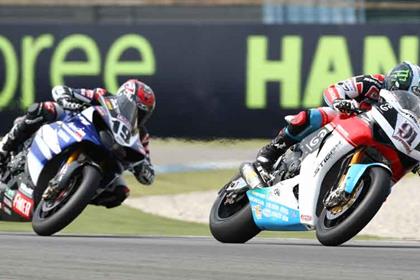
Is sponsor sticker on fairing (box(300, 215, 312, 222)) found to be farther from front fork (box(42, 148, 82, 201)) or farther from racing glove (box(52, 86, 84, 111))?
racing glove (box(52, 86, 84, 111))

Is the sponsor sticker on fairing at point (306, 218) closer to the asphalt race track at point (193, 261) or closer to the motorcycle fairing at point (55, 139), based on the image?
the asphalt race track at point (193, 261)

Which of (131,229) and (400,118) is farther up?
(400,118)

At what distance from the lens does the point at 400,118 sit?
323 inches

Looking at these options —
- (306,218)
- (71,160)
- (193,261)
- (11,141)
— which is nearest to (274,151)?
(306,218)

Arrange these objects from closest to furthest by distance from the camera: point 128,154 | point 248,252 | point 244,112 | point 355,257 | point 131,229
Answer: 1. point 355,257
2. point 248,252
3. point 128,154
4. point 131,229
5. point 244,112

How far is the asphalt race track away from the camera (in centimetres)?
617

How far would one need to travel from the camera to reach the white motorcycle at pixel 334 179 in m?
7.93

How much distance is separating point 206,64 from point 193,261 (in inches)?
517

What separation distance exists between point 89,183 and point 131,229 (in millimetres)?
2249

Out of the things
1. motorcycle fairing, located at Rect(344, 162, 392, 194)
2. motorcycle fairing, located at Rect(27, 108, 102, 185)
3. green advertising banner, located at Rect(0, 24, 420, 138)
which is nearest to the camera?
motorcycle fairing, located at Rect(344, 162, 392, 194)

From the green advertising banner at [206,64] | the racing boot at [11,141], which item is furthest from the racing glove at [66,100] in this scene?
the green advertising banner at [206,64]

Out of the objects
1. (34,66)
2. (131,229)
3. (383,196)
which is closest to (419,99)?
(383,196)

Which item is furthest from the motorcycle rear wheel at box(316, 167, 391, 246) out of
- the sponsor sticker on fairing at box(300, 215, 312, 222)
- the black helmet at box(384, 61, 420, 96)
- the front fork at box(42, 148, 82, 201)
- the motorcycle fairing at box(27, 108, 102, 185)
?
the motorcycle fairing at box(27, 108, 102, 185)

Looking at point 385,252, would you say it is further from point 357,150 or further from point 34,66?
point 34,66
